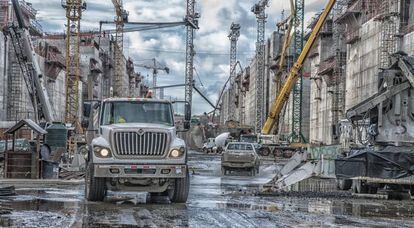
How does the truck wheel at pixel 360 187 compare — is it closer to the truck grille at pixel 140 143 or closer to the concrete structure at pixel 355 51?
the truck grille at pixel 140 143

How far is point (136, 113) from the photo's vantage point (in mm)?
19359

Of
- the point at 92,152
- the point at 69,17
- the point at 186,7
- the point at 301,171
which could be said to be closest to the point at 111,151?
the point at 92,152

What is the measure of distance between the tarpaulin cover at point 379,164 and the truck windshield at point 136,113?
22.3ft

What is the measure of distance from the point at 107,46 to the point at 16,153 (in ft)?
412

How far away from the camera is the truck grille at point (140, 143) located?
1823cm

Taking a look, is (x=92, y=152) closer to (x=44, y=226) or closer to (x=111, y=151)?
(x=111, y=151)

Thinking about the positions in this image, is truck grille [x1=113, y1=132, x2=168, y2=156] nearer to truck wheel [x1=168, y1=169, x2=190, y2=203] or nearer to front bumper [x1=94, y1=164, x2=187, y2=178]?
front bumper [x1=94, y1=164, x2=187, y2=178]

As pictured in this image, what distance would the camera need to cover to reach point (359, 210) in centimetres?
1838

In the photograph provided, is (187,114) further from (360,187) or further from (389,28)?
(389,28)

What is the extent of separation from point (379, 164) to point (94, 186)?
945cm

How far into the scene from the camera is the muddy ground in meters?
14.5

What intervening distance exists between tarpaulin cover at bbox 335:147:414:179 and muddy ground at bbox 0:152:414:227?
1.06 meters

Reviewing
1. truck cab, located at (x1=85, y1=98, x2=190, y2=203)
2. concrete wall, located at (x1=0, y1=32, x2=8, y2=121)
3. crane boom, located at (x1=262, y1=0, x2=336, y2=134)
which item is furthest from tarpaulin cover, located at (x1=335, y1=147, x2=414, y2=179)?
concrete wall, located at (x1=0, y1=32, x2=8, y2=121)

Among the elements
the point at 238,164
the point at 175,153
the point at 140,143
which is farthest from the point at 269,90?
the point at 140,143
